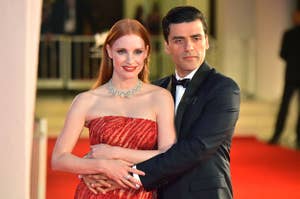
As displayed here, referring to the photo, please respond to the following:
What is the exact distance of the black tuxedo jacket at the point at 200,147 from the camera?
2.91 m

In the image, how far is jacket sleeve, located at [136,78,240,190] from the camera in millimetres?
2908

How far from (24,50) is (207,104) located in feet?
2.98

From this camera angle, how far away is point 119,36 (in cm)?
296

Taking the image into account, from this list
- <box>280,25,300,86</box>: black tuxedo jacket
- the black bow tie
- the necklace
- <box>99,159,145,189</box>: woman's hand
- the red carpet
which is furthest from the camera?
<box>280,25,300,86</box>: black tuxedo jacket

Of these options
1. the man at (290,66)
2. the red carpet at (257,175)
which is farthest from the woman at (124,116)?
the man at (290,66)

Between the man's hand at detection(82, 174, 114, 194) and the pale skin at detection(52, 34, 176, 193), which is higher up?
the pale skin at detection(52, 34, 176, 193)

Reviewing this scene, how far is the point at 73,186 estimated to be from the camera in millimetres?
7977

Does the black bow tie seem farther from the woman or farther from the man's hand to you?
the man's hand

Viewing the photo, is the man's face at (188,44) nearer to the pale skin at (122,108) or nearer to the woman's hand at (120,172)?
the pale skin at (122,108)

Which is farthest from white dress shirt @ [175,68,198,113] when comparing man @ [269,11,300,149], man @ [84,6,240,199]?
man @ [269,11,300,149]

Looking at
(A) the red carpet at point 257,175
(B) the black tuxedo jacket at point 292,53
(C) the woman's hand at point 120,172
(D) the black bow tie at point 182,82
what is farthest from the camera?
(B) the black tuxedo jacket at point 292,53

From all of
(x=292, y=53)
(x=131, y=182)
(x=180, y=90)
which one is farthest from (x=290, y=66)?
(x=131, y=182)

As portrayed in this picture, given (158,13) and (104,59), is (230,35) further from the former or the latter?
(104,59)

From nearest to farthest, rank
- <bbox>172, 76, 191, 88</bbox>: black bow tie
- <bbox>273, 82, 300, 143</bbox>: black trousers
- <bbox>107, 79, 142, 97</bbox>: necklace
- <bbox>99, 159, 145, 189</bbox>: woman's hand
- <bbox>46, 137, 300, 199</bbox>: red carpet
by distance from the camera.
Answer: <bbox>99, 159, 145, 189</bbox>: woman's hand
<bbox>107, 79, 142, 97</bbox>: necklace
<bbox>172, 76, 191, 88</bbox>: black bow tie
<bbox>46, 137, 300, 199</bbox>: red carpet
<bbox>273, 82, 300, 143</bbox>: black trousers
